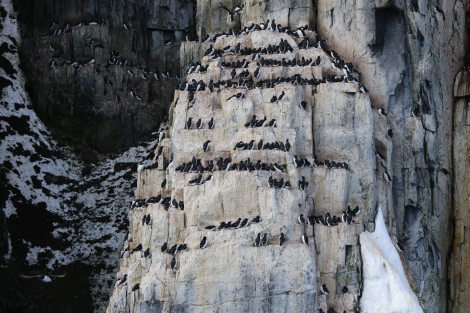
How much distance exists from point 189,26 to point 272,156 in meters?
27.2

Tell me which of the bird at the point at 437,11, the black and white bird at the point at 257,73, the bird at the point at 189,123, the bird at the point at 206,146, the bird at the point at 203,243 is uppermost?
the bird at the point at 437,11

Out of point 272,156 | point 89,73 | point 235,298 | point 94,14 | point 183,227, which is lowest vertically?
point 235,298

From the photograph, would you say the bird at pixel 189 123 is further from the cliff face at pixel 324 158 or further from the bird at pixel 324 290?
the bird at pixel 324 290

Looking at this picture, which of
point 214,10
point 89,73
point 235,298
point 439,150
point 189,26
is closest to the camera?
point 235,298

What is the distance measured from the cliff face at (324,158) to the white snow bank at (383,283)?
564 mm

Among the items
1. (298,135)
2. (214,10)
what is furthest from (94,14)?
(298,135)

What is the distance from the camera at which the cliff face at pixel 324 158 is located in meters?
44.9

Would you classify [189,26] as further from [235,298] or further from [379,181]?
[235,298]

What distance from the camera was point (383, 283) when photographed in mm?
46688

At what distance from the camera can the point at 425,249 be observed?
54.2 meters

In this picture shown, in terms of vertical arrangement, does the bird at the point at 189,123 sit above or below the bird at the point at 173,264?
above

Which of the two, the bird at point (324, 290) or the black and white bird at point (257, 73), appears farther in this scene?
the black and white bird at point (257, 73)

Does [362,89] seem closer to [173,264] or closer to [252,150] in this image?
[252,150]

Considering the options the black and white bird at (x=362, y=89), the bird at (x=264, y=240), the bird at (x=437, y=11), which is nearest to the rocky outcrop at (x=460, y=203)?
the bird at (x=437, y=11)
